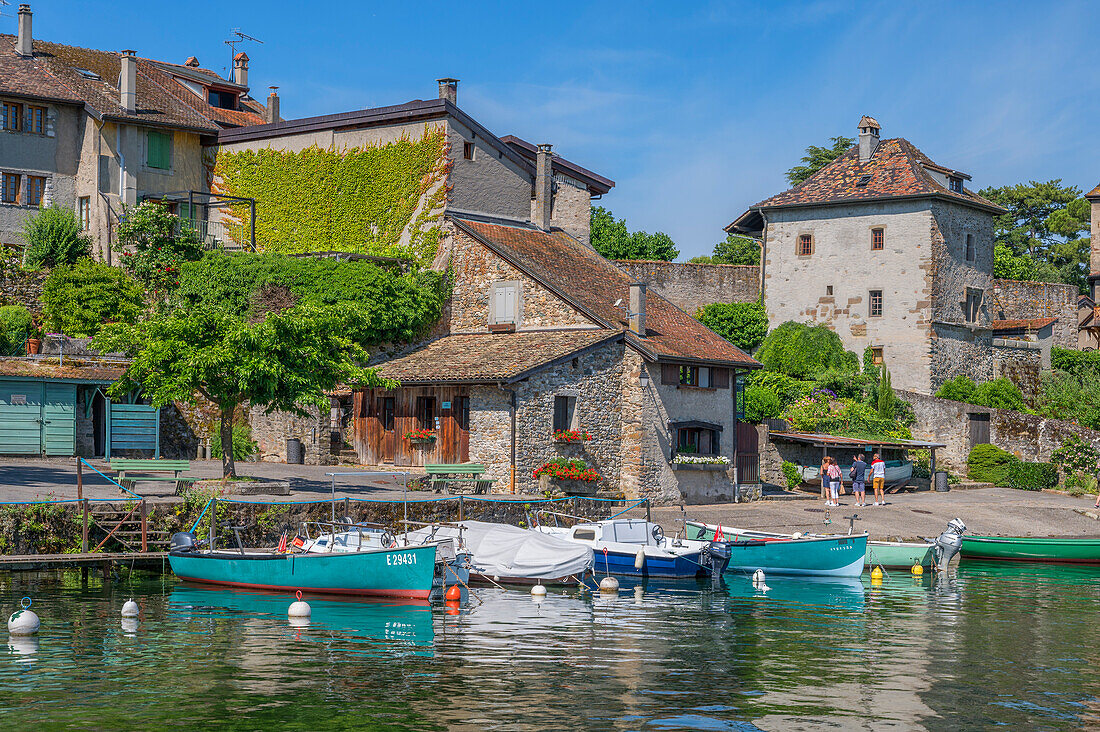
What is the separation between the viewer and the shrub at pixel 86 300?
4438cm

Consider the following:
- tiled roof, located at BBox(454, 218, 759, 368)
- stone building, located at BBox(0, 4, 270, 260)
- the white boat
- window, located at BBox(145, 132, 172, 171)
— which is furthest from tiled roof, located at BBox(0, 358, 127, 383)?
the white boat

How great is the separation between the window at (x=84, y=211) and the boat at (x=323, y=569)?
28.3 m

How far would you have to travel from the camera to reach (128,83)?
5153 cm

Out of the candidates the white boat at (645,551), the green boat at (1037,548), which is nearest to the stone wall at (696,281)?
the green boat at (1037,548)

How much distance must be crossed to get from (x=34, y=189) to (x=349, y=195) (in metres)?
13.5

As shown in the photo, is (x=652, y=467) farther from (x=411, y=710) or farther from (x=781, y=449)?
(x=411, y=710)

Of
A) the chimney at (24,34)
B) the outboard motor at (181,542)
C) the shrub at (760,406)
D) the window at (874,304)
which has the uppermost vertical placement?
the chimney at (24,34)

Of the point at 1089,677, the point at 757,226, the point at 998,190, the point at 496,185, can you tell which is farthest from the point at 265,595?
the point at 998,190

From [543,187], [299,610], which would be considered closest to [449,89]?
[543,187]

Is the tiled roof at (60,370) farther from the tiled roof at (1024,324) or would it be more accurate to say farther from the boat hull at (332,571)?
the tiled roof at (1024,324)

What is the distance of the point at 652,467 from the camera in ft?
133

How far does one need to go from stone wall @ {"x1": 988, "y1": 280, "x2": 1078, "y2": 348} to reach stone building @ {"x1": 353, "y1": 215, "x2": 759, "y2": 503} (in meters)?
28.8

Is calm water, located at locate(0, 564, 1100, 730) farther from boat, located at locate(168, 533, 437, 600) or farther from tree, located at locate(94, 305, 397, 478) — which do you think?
tree, located at locate(94, 305, 397, 478)

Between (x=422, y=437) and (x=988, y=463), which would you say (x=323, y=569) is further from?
(x=988, y=463)
